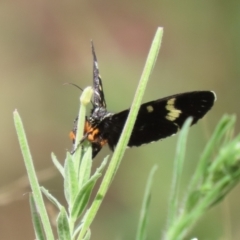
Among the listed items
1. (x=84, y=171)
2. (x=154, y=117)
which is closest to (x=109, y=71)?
(x=154, y=117)

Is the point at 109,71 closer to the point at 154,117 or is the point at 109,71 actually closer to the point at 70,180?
the point at 154,117

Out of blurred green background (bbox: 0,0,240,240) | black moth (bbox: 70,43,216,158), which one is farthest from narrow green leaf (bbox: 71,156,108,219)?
blurred green background (bbox: 0,0,240,240)

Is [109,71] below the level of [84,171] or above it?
above

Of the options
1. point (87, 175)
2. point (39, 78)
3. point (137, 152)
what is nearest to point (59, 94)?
point (39, 78)

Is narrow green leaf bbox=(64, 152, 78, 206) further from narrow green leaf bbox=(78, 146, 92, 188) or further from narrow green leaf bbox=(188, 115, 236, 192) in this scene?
narrow green leaf bbox=(188, 115, 236, 192)

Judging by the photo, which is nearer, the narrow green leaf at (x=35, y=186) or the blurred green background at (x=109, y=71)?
the narrow green leaf at (x=35, y=186)

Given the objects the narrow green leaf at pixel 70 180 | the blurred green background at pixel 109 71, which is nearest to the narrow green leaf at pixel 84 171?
the narrow green leaf at pixel 70 180

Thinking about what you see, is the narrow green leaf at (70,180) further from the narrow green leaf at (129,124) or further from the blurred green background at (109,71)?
the blurred green background at (109,71)

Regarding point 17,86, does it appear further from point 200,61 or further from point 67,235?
point 67,235
